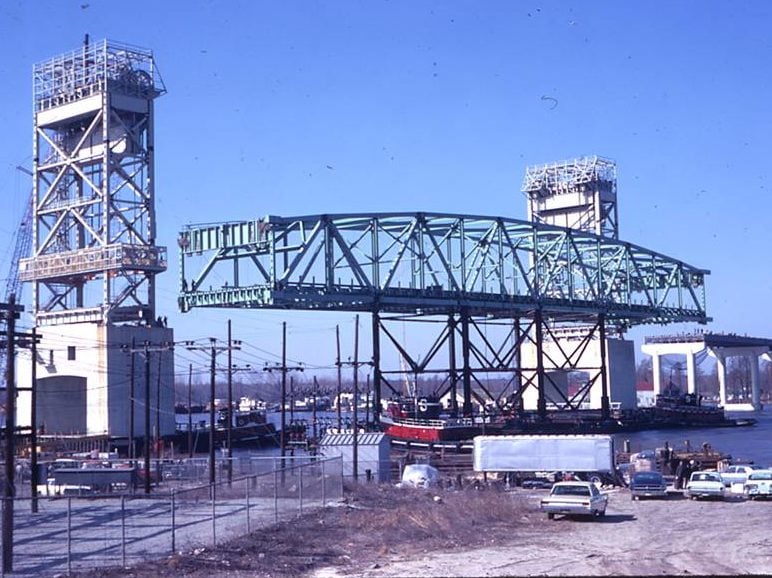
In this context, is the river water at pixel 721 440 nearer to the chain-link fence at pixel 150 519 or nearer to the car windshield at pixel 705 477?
the car windshield at pixel 705 477

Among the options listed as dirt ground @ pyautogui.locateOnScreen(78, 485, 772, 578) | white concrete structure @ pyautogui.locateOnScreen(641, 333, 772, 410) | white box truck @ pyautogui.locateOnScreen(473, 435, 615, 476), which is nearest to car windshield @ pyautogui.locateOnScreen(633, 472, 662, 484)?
dirt ground @ pyautogui.locateOnScreen(78, 485, 772, 578)

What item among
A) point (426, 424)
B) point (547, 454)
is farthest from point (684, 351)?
point (547, 454)

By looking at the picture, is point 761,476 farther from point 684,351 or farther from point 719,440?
point 684,351

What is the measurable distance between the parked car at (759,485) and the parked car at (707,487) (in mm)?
1069

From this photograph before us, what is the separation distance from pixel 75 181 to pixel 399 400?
123 feet

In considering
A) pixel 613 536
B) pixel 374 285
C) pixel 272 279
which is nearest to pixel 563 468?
pixel 613 536

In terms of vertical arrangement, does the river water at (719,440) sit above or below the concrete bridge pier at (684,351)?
below

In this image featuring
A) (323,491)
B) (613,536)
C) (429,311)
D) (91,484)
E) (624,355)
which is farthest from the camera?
(624,355)

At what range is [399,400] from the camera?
4240 inches

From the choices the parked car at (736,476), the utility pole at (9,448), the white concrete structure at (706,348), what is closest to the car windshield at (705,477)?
the parked car at (736,476)

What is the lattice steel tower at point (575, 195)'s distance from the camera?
494 ft

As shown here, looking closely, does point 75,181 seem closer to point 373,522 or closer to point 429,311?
point 429,311

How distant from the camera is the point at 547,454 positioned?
2234 inches

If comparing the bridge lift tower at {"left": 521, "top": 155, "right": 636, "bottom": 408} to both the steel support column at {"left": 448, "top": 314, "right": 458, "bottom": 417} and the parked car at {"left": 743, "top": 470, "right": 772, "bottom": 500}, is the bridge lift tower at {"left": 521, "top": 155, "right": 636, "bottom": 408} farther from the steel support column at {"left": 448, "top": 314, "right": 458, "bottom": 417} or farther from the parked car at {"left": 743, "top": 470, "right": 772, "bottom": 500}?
the parked car at {"left": 743, "top": 470, "right": 772, "bottom": 500}
